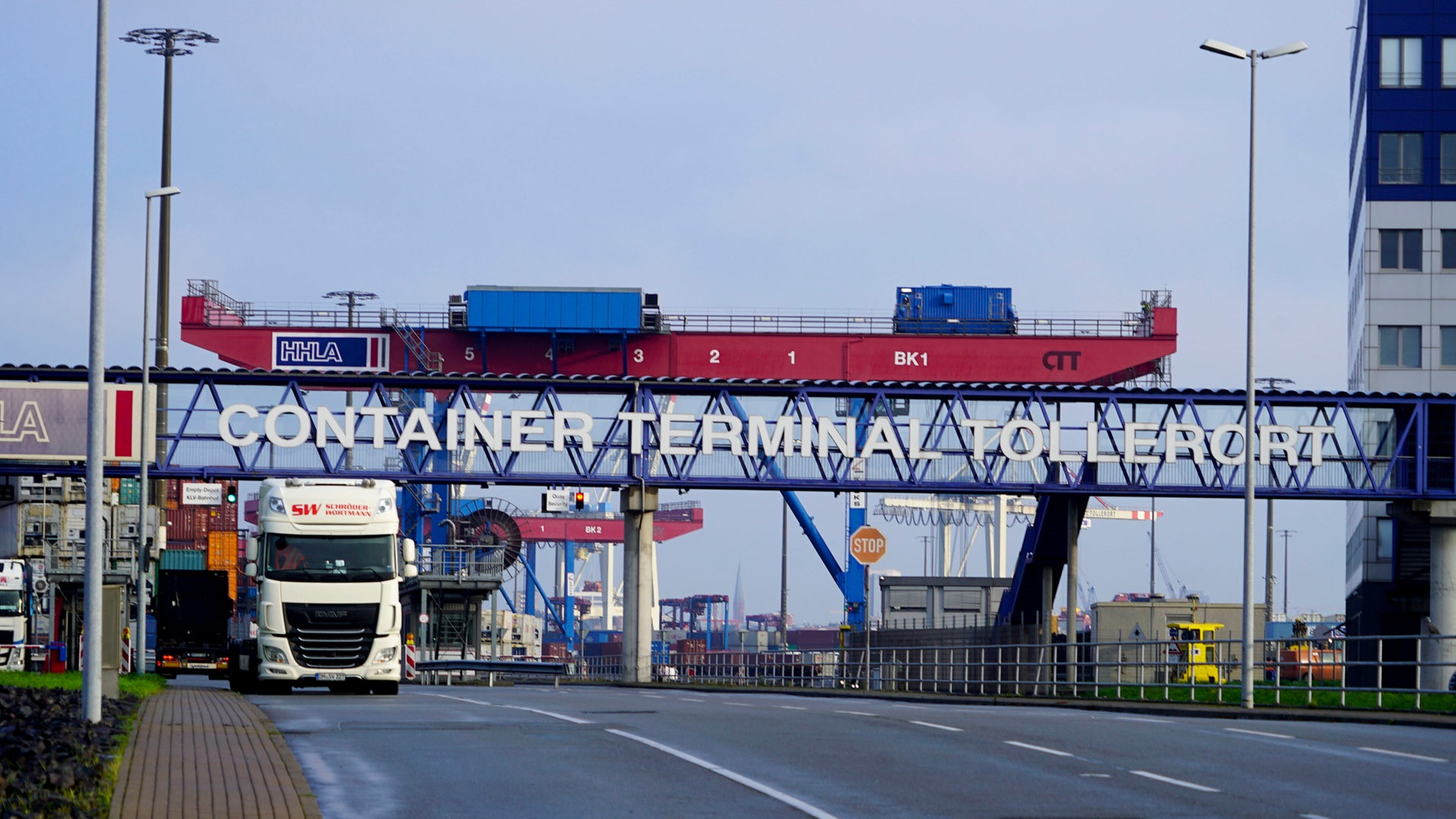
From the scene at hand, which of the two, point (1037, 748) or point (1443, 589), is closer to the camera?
point (1037, 748)

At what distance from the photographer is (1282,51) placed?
105ft

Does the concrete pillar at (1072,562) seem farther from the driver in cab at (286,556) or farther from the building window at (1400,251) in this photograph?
the building window at (1400,251)

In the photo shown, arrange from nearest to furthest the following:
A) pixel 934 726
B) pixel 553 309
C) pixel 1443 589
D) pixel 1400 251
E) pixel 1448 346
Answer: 1. pixel 934 726
2. pixel 1443 589
3. pixel 1448 346
4. pixel 1400 251
5. pixel 553 309

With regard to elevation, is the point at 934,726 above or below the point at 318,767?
below

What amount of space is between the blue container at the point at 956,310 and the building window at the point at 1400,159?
1495cm

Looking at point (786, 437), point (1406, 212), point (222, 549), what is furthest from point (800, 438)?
point (222, 549)

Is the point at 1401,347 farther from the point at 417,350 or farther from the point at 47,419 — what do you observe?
the point at 47,419

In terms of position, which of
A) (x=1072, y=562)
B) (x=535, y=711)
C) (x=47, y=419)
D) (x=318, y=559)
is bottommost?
(x=535, y=711)

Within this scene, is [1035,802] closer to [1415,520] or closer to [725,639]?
[1415,520]

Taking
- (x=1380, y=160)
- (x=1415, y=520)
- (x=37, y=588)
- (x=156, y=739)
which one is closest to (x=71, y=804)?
(x=156, y=739)

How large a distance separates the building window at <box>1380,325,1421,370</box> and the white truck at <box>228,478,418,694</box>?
51.7m

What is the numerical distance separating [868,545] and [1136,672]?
10.8 metres

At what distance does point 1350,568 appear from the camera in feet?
270

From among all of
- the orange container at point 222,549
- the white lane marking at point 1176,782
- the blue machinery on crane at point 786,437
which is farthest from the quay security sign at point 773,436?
the orange container at point 222,549
